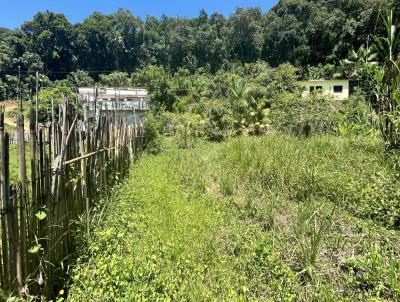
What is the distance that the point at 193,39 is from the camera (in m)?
46.9

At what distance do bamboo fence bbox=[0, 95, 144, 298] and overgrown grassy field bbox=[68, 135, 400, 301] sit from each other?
28 centimetres

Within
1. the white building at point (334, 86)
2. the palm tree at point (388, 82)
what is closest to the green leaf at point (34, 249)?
the palm tree at point (388, 82)

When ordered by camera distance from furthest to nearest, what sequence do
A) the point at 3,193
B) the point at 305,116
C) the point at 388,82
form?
the point at 305,116 < the point at 388,82 < the point at 3,193

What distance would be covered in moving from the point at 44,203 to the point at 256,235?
97.6 inches

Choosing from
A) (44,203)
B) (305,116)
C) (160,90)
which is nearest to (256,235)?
(44,203)

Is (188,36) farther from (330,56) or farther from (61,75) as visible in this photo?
(330,56)

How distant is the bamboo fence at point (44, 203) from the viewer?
6.58ft

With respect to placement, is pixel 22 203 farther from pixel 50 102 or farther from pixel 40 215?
pixel 50 102

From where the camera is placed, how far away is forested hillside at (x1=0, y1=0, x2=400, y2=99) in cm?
3288

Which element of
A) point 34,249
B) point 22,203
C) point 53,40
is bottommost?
point 34,249

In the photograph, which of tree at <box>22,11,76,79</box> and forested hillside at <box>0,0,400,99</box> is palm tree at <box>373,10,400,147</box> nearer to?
forested hillside at <box>0,0,400,99</box>

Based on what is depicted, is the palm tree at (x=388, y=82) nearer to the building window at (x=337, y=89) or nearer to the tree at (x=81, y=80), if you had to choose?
the building window at (x=337, y=89)

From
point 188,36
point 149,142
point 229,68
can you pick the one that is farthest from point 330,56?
point 149,142

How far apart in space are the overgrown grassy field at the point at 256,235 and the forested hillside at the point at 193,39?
28.5 meters
